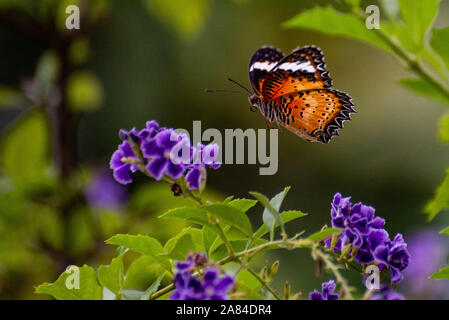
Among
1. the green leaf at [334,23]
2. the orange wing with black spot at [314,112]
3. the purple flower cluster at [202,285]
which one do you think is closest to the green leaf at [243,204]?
the purple flower cluster at [202,285]

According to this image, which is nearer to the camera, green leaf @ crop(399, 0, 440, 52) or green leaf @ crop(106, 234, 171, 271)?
green leaf @ crop(106, 234, 171, 271)

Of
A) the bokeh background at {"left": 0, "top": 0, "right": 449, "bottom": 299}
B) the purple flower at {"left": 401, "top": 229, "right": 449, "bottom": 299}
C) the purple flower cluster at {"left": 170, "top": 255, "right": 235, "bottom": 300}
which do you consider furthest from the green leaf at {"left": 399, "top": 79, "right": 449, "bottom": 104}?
the bokeh background at {"left": 0, "top": 0, "right": 449, "bottom": 299}

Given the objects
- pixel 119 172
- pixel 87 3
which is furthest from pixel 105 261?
pixel 119 172

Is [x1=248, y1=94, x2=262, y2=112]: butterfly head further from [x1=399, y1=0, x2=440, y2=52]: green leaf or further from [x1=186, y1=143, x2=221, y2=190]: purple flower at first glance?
[x1=186, y1=143, x2=221, y2=190]: purple flower

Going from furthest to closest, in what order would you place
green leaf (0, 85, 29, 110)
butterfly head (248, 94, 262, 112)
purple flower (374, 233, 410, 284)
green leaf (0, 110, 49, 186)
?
green leaf (0, 85, 29, 110), green leaf (0, 110, 49, 186), butterfly head (248, 94, 262, 112), purple flower (374, 233, 410, 284)

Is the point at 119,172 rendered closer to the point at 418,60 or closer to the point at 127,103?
the point at 418,60

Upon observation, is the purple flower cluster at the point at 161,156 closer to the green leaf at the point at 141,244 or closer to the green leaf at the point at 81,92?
the green leaf at the point at 141,244

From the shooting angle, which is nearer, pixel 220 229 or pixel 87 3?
pixel 220 229
